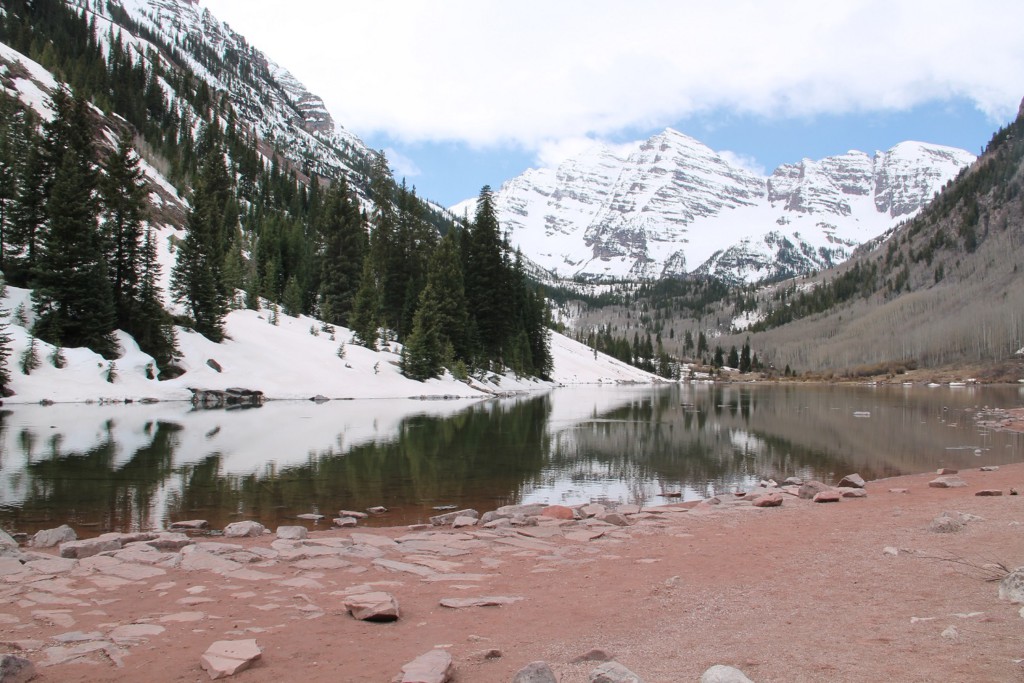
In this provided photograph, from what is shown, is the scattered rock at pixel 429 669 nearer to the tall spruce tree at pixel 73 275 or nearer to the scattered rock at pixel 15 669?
the scattered rock at pixel 15 669

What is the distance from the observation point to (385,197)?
298 ft

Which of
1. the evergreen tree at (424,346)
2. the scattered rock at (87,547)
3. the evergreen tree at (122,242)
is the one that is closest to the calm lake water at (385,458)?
the scattered rock at (87,547)

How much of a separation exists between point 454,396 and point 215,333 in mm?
22042

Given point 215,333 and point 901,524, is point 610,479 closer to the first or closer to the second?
point 901,524

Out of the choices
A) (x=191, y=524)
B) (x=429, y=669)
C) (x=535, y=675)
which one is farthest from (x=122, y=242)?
(x=535, y=675)

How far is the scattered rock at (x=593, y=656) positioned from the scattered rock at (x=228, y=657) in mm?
3246

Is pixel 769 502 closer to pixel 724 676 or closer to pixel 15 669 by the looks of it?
pixel 724 676

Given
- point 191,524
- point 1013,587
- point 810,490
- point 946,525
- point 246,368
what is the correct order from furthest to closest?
point 246,368 → point 810,490 → point 191,524 → point 946,525 → point 1013,587

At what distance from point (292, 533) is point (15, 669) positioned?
7017 millimetres

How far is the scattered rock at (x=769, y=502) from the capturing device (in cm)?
1670

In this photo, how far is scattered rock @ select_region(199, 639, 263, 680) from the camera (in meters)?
6.21

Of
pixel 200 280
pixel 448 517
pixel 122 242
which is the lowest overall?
pixel 448 517

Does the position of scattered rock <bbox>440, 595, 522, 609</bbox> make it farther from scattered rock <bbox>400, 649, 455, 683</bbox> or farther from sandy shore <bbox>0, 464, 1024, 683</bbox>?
scattered rock <bbox>400, 649, 455, 683</bbox>

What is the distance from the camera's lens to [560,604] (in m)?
8.90
